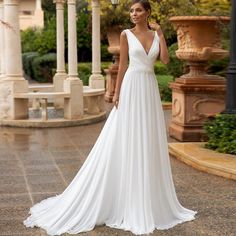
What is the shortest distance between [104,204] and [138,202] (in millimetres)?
313

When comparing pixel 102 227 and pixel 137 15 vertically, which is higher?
pixel 137 15

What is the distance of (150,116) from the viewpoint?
4895 millimetres

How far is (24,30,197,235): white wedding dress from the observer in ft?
15.9

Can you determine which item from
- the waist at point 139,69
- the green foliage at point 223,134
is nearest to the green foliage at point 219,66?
the green foliage at point 223,134

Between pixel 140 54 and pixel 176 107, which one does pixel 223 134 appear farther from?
pixel 140 54

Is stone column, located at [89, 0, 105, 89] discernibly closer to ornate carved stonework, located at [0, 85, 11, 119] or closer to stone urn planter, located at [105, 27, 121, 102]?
stone urn planter, located at [105, 27, 121, 102]

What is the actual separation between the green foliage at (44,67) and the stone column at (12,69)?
14246 mm

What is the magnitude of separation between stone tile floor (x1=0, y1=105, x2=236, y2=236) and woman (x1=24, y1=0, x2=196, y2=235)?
0.16 metres

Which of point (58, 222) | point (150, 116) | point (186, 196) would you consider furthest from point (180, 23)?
point (58, 222)

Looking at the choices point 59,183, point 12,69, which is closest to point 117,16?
point 12,69

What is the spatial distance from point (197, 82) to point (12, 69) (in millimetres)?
4374

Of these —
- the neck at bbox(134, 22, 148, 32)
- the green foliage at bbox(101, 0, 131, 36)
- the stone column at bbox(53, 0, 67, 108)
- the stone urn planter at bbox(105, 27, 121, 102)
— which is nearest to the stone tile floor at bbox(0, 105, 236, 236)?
the neck at bbox(134, 22, 148, 32)

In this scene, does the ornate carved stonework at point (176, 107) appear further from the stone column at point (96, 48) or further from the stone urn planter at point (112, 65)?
the stone urn planter at point (112, 65)

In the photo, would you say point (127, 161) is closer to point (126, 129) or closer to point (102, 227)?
point (126, 129)
